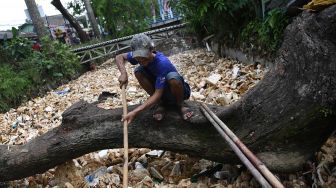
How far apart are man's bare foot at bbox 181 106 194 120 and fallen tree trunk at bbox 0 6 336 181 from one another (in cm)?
8

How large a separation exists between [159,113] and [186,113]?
1.05ft

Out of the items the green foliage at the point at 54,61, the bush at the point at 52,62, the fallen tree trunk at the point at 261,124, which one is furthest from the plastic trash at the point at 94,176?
the green foliage at the point at 54,61

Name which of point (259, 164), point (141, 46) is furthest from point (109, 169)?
point (259, 164)

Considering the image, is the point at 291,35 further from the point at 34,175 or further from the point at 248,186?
the point at 34,175

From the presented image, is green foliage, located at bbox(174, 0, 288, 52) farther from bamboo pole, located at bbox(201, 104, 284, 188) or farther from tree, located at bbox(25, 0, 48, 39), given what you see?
tree, located at bbox(25, 0, 48, 39)

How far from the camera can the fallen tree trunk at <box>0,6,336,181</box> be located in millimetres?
2920

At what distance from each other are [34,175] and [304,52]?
12.8ft

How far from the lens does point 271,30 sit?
250 inches

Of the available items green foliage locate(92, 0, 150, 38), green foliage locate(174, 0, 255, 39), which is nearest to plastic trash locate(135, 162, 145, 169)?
green foliage locate(174, 0, 255, 39)

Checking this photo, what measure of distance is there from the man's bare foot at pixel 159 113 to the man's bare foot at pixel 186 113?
236mm

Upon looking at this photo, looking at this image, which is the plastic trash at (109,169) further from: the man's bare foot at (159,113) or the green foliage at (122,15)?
the green foliage at (122,15)

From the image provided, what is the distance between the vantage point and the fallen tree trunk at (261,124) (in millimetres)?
2920

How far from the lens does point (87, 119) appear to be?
421cm

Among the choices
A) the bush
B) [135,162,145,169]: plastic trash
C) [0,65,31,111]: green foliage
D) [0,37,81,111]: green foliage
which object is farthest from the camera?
the bush
